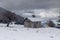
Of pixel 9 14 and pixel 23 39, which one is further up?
pixel 9 14

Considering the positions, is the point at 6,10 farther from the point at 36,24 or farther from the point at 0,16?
the point at 36,24

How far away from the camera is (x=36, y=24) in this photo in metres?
15.9

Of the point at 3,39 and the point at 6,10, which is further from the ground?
the point at 6,10

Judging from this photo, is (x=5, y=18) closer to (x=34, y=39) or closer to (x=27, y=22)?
(x=27, y=22)

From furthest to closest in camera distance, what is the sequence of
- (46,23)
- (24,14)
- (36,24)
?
(24,14) < (46,23) < (36,24)

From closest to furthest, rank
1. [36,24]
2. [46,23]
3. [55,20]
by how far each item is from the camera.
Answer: [36,24], [46,23], [55,20]

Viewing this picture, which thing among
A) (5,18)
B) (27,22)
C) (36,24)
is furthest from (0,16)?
(36,24)

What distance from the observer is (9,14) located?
1769 cm

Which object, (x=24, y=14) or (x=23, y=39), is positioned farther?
(x=24, y=14)

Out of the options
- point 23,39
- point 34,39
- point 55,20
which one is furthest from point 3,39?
point 55,20

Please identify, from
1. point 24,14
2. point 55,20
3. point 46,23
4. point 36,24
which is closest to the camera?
point 36,24

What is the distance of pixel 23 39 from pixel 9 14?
1172cm

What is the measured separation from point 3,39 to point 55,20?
12.8 metres

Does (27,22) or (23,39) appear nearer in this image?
(23,39)
